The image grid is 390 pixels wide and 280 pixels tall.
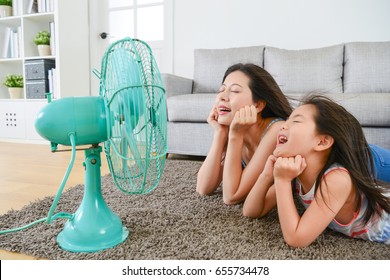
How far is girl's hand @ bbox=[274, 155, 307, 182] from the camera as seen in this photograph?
806 millimetres

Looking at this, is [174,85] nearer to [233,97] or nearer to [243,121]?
[233,97]

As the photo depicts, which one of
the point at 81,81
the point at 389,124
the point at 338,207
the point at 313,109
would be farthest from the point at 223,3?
the point at 338,207

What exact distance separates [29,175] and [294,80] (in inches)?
75.2

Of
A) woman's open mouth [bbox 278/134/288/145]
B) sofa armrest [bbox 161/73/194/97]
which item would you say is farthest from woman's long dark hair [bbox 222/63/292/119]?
sofa armrest [bbox 161/73/194/97]

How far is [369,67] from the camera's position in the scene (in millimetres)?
2340

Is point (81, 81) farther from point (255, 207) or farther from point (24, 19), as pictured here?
point (255, 207)

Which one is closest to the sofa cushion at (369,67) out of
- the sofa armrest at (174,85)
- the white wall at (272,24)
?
the white wall at (272,24)

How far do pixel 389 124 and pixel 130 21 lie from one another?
2.59 m

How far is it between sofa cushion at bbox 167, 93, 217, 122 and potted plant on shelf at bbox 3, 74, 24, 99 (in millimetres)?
1867

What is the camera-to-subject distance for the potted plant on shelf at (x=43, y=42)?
3.07 meters

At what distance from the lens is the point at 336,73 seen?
8.05ft

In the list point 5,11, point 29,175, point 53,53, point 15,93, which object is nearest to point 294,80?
point 29,175

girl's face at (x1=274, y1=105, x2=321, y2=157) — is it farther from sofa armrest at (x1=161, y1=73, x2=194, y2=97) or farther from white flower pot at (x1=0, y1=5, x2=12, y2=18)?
white flower pot at (x1=0, y1=5, x2=12, y2=18)

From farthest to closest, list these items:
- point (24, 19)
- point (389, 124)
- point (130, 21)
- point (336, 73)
Result: point (130, 21), point (24, 19), point (336, 73), point (389, 124)
